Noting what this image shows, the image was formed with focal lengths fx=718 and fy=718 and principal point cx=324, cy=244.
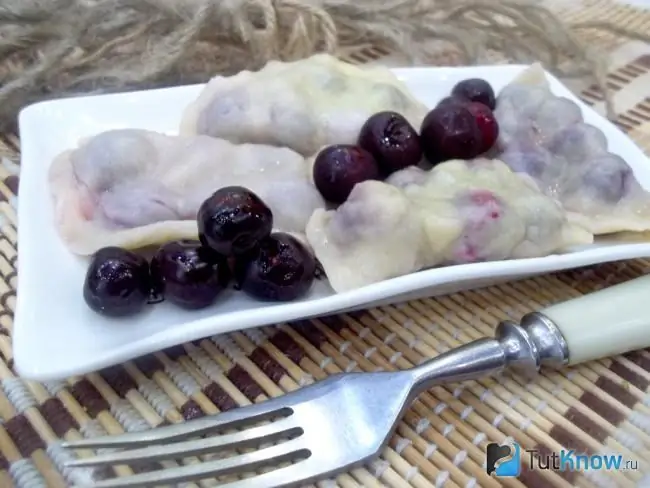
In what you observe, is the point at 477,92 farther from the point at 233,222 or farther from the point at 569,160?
the point at 233,222

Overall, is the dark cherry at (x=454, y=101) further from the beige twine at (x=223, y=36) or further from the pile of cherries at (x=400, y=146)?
the beige twine at (x=223, y=36)

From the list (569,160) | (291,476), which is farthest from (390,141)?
(291,476)

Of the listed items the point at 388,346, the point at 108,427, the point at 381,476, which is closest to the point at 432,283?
the point at 388,346

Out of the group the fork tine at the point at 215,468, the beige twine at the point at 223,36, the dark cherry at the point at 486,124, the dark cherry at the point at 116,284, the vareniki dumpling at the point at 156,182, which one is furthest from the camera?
the beige twine at the point at 223,36

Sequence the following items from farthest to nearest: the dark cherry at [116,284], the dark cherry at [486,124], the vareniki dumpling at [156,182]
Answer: the dark cherry at [486,124]
the vareniki dumpling at [156,182]
the dark cherry at [116,284]

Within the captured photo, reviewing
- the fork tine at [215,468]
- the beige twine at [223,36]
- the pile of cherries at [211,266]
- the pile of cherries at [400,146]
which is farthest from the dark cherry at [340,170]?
the beige twine at [223,36]

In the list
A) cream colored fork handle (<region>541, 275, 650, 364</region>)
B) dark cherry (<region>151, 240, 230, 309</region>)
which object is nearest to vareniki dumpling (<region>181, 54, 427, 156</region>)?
dark cherry (<region>151, 240, 230, 309</region>)
